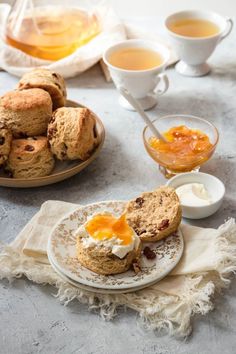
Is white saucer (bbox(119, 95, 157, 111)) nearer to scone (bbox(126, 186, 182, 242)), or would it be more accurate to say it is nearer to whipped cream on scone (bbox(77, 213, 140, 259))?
scone (bbox(126, 186, 182, 242))

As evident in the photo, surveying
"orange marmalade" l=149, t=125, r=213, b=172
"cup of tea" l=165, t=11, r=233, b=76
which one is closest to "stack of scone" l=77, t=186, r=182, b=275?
"orange marmalade" l=149, t=125, r=213, b=172

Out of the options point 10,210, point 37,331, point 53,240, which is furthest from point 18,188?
point 37,331

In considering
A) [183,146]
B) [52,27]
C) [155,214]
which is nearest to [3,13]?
[52,27]

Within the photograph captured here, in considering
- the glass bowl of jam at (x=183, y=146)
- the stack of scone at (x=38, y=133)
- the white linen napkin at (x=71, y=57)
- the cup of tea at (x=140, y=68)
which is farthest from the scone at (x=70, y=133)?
the white linen napkin at (x=71, y=57)

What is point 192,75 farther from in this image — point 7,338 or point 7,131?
point 7,338

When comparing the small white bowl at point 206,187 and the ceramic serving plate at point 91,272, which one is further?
the small white bowl at point 206,187

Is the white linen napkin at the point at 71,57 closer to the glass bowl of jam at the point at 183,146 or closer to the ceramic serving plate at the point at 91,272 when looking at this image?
the glass bowl of jam at the point at 183,146

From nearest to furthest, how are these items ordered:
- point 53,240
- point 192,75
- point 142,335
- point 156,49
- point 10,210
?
point 142,335 < point 53,240 < point 10,210 < point 156,49 < point 192,75
